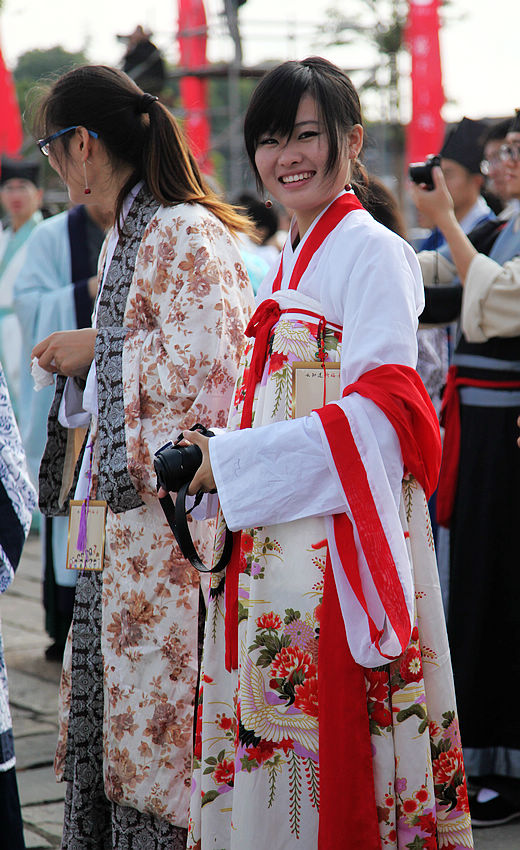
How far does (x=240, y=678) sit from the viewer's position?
1.83 meters

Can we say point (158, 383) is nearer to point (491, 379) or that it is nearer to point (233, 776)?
point (233, 776)

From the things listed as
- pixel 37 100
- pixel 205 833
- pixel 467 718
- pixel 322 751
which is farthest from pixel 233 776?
pixel 37 100

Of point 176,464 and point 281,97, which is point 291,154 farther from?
point 176,464

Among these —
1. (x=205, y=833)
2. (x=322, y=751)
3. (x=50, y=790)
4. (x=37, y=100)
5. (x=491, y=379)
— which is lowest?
(x=50, y=790)

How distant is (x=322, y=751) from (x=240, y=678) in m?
0.20

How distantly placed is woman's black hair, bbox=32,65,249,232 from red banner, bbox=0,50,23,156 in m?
7.94

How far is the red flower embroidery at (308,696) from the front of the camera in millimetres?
1777

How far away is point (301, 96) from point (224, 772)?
1255 millimetres

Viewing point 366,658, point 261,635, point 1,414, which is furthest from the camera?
point 1,414

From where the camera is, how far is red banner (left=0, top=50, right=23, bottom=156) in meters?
10.0

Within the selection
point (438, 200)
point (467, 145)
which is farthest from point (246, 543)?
point (467, 145)

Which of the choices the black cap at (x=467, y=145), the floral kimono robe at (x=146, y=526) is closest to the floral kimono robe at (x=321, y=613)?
the floral kimono robe at (x=146, y=526)

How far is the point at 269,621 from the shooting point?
180 centimetres

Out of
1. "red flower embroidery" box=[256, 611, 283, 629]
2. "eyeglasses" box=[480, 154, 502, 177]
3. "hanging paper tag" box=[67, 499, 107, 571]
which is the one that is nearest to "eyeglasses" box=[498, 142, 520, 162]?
"eyeglasses" box=[480, 154, 502, 177]
